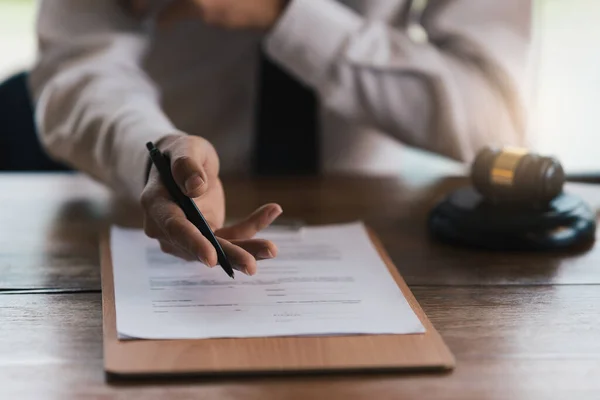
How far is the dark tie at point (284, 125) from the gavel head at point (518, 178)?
0.37 metres

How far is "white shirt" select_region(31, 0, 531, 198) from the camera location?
3.47 ft

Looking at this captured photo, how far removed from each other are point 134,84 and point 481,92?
44cm

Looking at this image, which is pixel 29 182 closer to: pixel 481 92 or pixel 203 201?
pixel 203 201

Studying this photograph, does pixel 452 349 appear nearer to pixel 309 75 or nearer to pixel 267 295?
pixel 267 295

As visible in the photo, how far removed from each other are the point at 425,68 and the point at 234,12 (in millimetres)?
250

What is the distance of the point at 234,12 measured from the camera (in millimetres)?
1103

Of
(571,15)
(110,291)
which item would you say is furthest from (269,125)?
(571,15)

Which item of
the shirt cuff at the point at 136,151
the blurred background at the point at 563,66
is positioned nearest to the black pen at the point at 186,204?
the shirt cuff at the point at 136,151

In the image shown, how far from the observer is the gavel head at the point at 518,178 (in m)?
0.79

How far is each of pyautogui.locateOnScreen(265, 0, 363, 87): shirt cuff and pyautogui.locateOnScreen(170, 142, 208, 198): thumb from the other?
0.41 m

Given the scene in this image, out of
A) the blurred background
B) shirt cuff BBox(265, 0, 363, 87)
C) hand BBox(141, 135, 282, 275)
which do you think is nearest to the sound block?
hand BBox(141, 135, 282, 275)

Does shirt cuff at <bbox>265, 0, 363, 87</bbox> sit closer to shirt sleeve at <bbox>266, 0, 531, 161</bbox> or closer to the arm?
shirt sleeve at <bbox>266, 0, 531, 161</bbox>

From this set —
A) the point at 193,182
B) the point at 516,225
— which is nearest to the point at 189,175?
the point at 193,182

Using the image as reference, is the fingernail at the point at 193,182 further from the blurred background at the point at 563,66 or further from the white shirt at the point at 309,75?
the blurred background at the point at 563,66
